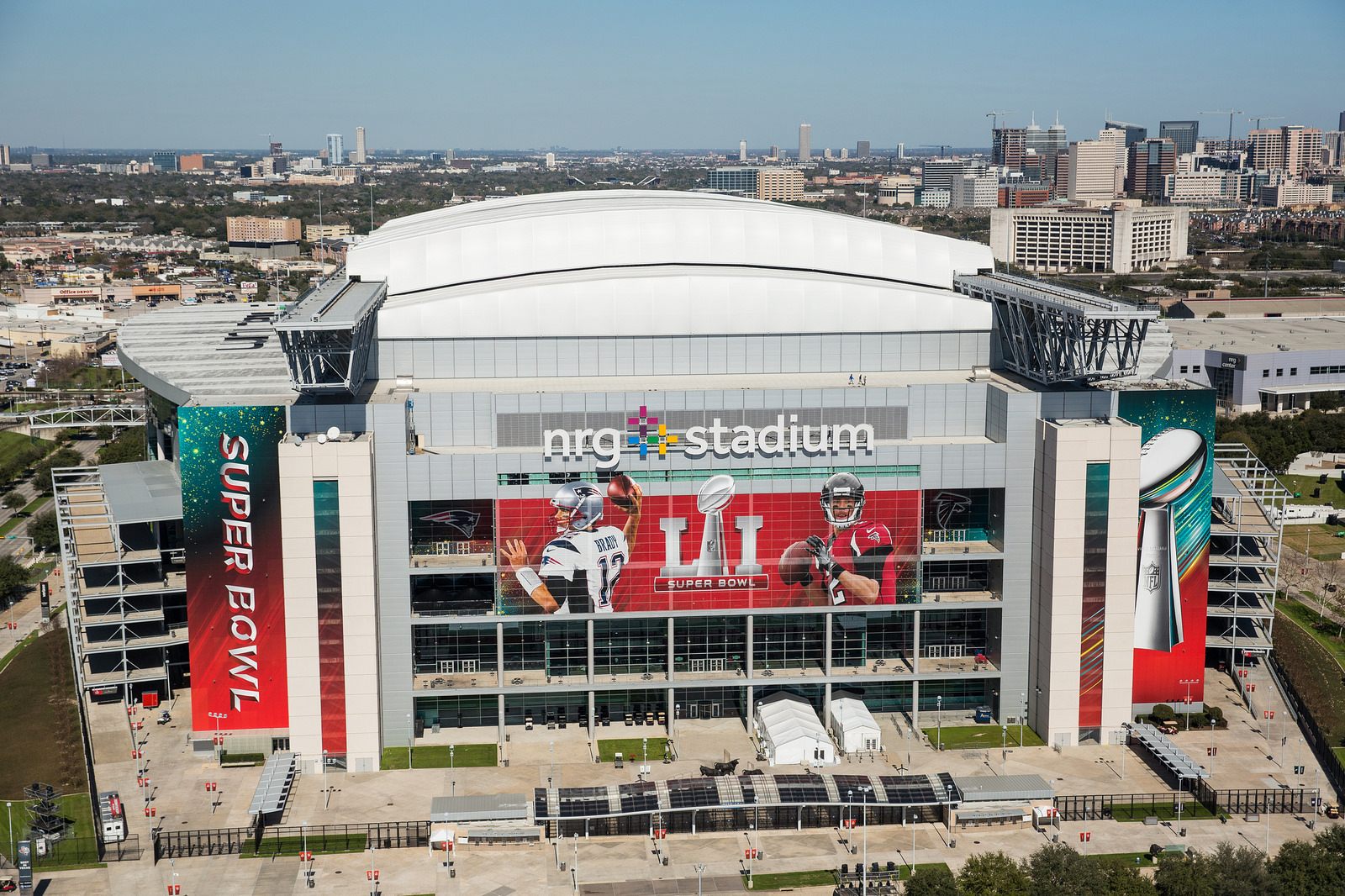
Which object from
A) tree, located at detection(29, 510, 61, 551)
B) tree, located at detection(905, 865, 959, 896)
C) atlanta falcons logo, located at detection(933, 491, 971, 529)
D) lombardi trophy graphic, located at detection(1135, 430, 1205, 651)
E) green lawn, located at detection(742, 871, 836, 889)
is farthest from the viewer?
tree, located at detection(29, 510, 61, 551)

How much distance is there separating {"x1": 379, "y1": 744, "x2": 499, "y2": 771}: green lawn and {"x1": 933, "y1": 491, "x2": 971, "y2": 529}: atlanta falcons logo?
102ft

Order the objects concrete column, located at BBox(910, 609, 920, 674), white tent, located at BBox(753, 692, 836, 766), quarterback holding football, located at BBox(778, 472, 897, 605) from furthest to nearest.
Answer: concrete column, located at BBox(910, 609, 920, 674) < quarterback holding football, located at BBox(778, 472, 897, 605) < white tent, located at BBox(753, 692, 836, 766)

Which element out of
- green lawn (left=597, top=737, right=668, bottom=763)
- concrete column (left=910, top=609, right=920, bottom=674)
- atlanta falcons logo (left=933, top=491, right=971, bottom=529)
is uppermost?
atlanta falcons logo (left=933, top=491, right=971, bottom=529)

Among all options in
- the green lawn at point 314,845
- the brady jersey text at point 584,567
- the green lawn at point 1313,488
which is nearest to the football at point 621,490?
the brady jersey text at point 584,567

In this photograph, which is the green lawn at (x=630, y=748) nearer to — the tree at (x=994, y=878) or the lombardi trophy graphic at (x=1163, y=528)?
the tree at (x=994, y=878)

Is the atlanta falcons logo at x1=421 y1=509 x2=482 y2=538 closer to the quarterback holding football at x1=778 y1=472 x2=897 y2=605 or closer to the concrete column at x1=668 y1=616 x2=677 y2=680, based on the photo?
the concrete column at x1=668 y1=616 x2=677 y2=680

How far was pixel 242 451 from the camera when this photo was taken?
3342 inches

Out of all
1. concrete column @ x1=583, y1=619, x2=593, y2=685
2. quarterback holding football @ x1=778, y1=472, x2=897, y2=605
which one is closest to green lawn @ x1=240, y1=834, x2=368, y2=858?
concrete column @ x1=583, y1=619, x2=593, y2=685

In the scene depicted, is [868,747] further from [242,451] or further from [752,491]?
[242,451]

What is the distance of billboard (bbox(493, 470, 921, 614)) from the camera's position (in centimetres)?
8619

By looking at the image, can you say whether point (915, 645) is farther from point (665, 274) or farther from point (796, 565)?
point (665, 274)

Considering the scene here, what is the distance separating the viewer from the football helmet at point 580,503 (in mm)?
86250

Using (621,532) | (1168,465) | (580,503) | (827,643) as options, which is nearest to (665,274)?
(580,503)

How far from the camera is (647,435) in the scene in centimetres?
8744
